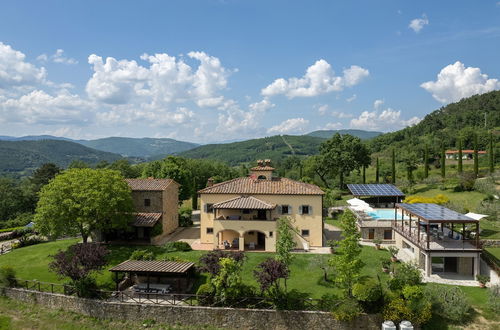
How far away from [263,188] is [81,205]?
18587 millimetres

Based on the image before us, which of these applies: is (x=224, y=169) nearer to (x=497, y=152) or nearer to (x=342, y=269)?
(x=497, y=152)

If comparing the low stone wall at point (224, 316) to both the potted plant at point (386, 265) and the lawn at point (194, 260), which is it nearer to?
the lawn at point (194, 260)

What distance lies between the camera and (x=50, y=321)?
2719 cm

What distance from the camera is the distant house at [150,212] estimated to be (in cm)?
3934

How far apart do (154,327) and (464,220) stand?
81.8 ft

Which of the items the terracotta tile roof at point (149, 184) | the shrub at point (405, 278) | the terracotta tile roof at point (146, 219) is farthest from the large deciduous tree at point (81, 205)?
the shrub at point (405, 278)

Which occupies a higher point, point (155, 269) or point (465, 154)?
point (465, 154)

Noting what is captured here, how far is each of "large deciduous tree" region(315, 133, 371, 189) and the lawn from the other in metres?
34.9

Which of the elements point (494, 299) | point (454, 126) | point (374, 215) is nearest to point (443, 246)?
point (494, 299)

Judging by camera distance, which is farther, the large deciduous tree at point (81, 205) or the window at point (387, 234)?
the window at point (387, 234)

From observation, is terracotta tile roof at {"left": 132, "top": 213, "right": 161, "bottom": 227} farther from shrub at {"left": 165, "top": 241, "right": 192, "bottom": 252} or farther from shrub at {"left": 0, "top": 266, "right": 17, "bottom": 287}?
shrub at {"left": 0, "top": 266, "right": 17, "bottom": 287}

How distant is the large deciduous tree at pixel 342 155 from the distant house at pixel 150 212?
35.8 m

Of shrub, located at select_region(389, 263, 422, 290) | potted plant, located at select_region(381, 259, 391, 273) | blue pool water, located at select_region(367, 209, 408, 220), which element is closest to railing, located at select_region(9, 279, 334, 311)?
shrub, located at select_region(389, 263, 422, 290)

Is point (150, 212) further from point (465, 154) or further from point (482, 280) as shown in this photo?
point (465, 154)
